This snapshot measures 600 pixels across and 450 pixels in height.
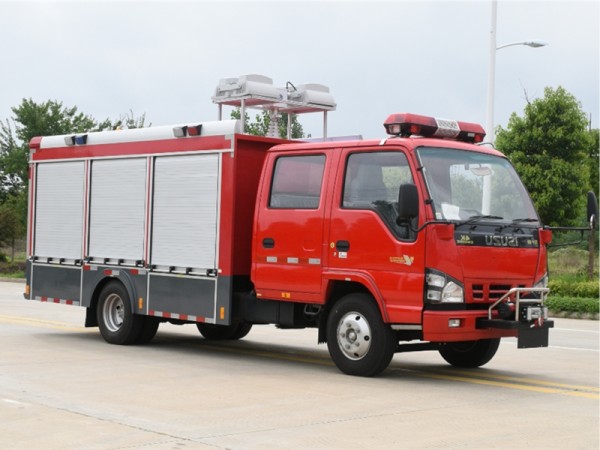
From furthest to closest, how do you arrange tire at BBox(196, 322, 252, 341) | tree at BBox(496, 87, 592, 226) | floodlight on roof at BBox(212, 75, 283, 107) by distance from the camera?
tree at BBox(496, 87, 592, 226) < tire at BBox(196, 322, 252, 341) < floodlight on roof at BBox(212, 75, 283, 107)

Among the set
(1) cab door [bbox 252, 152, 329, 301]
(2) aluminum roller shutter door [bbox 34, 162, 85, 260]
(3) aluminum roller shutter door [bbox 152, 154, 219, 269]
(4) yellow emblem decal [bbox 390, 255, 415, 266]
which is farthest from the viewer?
(2) aluminum roller shutter door [bbox 34, 162, 85, 260]

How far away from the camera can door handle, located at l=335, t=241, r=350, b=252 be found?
11.4 metres

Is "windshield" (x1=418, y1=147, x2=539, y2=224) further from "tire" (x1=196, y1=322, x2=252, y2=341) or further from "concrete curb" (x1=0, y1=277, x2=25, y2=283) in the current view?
"concrete curb" (x1=0, y1=277, x2=25, y2=283)

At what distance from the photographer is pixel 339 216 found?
1147 cm

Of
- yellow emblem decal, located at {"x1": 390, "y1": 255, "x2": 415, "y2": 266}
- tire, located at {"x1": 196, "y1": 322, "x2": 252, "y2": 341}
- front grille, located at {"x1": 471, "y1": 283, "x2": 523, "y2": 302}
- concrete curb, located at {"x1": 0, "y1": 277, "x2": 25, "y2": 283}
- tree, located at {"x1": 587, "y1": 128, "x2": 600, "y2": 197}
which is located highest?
tree, located at {"x1": 587, "y1": 128, "x2": 600, "y2": 197}

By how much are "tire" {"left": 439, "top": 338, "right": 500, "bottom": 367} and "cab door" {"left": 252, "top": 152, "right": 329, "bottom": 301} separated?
6.42ft

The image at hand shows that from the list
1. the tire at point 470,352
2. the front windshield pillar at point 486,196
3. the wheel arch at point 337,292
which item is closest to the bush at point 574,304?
the tire at point 470,352

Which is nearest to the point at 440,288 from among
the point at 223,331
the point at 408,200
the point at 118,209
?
the point at 408,200

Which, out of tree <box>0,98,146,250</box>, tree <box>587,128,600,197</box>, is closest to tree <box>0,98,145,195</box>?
tree <box>0,98,146,250</box>

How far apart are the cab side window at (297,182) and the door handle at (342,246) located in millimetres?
550

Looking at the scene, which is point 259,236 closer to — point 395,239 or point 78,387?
point 395,239

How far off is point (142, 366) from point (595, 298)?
15.5 meters

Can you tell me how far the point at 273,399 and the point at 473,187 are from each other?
341 cm

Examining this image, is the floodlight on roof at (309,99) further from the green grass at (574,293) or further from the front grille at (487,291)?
the green grass at (574,293)
